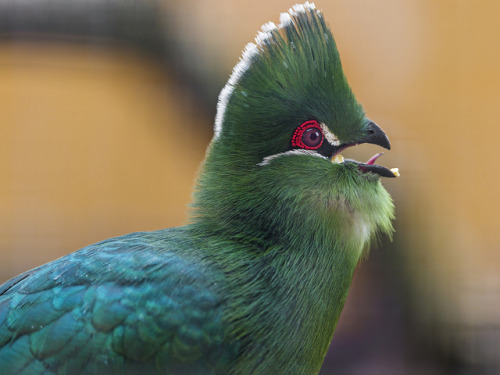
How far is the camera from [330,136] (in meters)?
1.98

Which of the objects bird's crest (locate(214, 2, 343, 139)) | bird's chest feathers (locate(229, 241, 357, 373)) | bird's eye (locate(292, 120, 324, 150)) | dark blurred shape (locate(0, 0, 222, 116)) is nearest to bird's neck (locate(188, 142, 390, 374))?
bird's chest feathers (locate(229, 241, 357, 373))

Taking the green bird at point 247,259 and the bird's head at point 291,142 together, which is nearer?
the green bird at point 247,259

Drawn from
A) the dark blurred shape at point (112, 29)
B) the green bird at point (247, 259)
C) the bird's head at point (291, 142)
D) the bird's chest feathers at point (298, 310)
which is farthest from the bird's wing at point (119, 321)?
the dark blurred shape at point (112, 29)

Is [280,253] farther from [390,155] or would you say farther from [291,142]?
[390,155]

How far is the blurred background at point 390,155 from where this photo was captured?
5.11 metres

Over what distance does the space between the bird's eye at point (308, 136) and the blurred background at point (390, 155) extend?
10.0 feet

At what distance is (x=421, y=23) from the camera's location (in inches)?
226

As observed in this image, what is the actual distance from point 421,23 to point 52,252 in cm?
405

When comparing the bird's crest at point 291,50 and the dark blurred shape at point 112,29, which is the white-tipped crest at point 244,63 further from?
the dark blurred shape at point 112,29

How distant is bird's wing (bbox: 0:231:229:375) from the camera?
1662 millimetres

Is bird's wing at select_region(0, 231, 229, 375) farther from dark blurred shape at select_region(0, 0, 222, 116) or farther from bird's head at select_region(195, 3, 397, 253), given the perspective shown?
dark blurred shape at select_region(0, 0, 222, 116)

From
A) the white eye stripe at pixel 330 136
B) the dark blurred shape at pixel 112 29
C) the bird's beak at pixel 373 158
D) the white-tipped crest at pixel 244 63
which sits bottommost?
the bird's beak at pixel 373 158

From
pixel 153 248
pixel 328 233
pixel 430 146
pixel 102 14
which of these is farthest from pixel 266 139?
pixel 430 146

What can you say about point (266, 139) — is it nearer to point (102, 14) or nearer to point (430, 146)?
point (102, 14)
